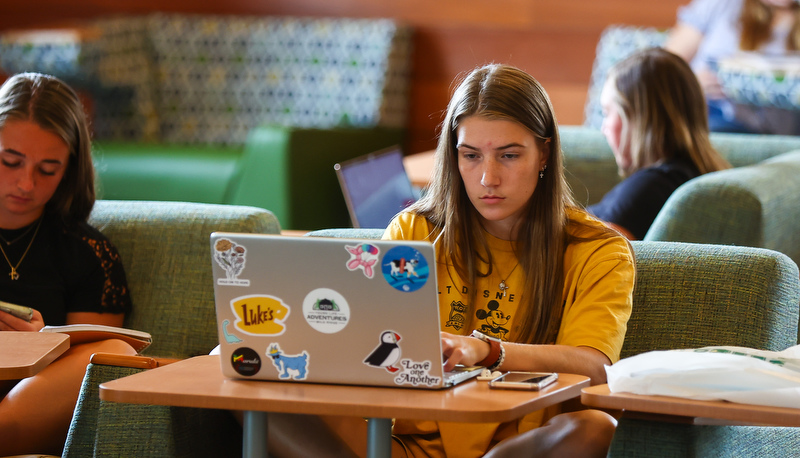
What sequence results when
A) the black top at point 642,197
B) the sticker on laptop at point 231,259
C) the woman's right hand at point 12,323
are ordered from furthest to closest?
the black top at point 642,197 → the woman's right hand at point 12,323 → the sticker on laptop at point 231,259

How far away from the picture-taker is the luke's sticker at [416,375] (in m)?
1.28

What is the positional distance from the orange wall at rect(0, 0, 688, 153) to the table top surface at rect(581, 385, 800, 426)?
326cm

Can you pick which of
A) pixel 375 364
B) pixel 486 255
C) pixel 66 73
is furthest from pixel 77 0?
pixel 375 364

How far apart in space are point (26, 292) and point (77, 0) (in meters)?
3.55

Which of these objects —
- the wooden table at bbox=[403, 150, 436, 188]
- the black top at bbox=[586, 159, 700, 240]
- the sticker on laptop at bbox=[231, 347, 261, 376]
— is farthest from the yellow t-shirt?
the wooden table at bbox=[403, 150, 436, 188]

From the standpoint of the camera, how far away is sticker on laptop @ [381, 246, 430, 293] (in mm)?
1242

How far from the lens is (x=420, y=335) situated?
4.17 feet

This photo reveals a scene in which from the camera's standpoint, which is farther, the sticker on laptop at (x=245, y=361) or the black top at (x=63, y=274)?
the black top at (x=63, y=274)

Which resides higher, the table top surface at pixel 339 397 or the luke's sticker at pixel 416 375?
the luke's sticker at pixel 416 375

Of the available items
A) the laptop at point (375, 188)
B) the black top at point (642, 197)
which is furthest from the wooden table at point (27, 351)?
the black top at point (642, 197)

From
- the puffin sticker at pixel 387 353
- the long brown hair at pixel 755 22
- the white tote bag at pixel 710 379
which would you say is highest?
the long brown hair at pixel 755 22

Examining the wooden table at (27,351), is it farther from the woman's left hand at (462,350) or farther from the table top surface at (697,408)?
the table top surface at (697,408)

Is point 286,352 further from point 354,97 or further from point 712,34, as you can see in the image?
point 354,97

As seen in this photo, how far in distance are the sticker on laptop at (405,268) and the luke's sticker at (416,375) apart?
100mm
